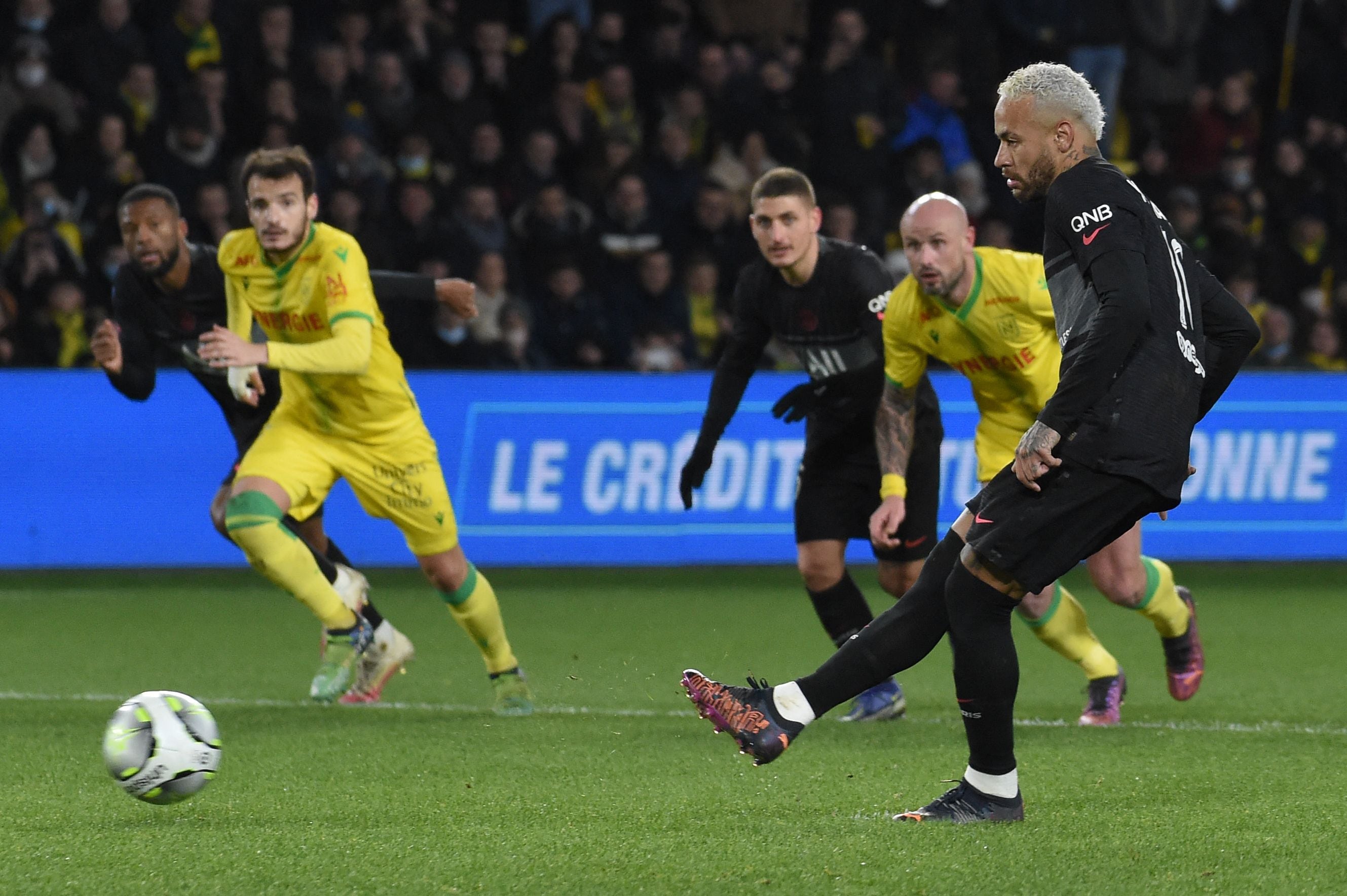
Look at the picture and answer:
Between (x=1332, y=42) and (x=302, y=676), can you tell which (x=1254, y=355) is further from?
(x=302, y=676)

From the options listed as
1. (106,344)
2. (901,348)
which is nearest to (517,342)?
(106,344)

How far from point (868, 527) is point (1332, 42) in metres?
11.8

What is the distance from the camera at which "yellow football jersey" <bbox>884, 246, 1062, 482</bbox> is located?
6453mm

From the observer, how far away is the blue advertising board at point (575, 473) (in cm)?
1136

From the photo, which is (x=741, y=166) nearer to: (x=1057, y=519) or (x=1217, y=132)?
(x=1217, y=132)

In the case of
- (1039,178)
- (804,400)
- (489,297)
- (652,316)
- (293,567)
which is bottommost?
(652,316)

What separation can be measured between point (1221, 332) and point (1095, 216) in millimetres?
560

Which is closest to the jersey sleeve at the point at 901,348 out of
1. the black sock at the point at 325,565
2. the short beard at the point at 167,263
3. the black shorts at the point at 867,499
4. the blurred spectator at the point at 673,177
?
the black shorts at the point at 867,499

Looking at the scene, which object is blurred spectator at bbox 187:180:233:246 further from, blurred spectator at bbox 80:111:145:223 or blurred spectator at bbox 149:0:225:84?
blurred spectator at bbox 149:0:225:84

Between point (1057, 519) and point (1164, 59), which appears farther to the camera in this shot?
point (1164, 59)

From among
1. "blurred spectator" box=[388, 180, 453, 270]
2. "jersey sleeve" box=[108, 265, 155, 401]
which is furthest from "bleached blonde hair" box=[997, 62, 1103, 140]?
"blurred spectator" box=[388, 180, 453, 270]

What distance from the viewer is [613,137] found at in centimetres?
1463

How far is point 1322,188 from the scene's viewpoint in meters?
16.0

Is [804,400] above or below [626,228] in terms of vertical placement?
above
